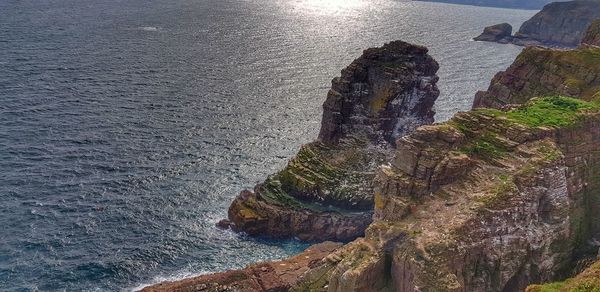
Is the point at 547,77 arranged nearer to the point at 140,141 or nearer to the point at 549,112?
the point at 549,112

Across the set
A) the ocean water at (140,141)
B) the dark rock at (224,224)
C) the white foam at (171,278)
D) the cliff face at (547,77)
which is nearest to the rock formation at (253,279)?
the white foam at (171,278)

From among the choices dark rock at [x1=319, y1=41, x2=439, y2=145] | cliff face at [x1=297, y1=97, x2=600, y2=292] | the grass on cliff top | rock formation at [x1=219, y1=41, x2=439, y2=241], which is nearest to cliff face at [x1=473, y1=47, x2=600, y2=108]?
dark rock at [x1=319, y1=41, x2=439, y2=145]

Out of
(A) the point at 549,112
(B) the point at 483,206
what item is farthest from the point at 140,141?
(A) the point at 549,112

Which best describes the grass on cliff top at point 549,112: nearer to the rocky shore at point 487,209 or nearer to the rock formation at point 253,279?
the rocky shore at point 487,209

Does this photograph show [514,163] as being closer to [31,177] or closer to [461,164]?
[461,164]

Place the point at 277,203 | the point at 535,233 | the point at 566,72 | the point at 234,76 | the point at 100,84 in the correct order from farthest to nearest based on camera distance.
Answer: the point at 234,76 → the point at 100,84 → the point at 277,203 → the point at 566,72 → the point at 535,233

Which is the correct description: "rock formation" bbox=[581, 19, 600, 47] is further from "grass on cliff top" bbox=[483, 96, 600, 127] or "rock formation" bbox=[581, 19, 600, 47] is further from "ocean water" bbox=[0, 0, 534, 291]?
"grass on cliff top" bbox=[483, 96, 600, 127]

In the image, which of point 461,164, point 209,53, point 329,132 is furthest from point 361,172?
point 209,53
